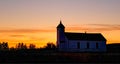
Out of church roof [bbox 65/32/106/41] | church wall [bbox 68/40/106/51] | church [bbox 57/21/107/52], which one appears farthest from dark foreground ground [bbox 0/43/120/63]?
church roof [bbox 65/32/106/41]

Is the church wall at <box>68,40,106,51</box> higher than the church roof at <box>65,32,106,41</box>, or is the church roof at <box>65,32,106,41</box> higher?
the church roof at <box>65,32,106,41</box>

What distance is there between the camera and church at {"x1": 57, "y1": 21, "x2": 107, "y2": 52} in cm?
8619

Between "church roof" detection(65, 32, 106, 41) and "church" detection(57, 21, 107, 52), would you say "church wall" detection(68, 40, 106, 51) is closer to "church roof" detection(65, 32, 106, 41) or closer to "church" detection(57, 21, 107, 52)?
"church" detection(57, 21, 107, 52)

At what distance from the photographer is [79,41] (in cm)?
8650

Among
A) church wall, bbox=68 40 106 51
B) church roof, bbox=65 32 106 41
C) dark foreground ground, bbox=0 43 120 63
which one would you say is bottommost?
dark foreground ground, bbox=0 43 120 63

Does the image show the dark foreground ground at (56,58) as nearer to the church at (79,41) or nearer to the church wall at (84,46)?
the church wall at (84,46)

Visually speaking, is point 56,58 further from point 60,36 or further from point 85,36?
point 85,36

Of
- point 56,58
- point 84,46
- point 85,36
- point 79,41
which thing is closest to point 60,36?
point 79,41

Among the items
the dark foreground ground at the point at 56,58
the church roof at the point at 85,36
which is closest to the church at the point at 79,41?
the church roof at the point at 85,36

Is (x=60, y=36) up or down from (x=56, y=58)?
up

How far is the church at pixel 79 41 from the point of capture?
283 ft

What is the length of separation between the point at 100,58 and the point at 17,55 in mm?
12370

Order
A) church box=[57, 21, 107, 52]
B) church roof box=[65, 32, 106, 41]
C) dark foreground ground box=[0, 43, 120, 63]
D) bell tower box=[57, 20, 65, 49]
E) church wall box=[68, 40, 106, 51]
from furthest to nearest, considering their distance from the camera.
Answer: bell tower box=[57, 20, 65, 49]
church roof box=[65, 32, 106, 41]
church box=[57, 21, 107, 52]
church wall box=[68, 40, 106, 51]
dark foreground ground box=[0, 43, 120, 63]

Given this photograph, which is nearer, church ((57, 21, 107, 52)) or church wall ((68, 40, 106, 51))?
church wall ((68, 40, 106, 51))
